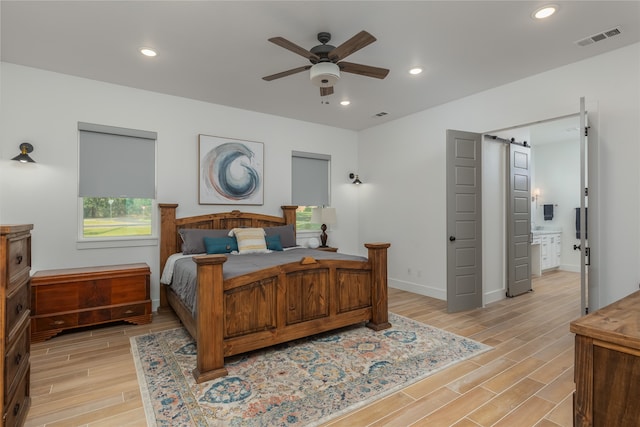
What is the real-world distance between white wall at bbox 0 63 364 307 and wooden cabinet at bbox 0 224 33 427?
1.86 m

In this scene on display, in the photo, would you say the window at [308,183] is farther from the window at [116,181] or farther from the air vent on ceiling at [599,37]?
the air vent on ceiling at [599,37]

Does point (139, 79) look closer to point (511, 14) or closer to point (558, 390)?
point (511, 14)

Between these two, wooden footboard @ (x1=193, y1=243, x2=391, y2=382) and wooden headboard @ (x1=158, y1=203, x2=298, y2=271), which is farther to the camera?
wooden headboard @ (x1=158, y1=203, x2=298, y2=271)

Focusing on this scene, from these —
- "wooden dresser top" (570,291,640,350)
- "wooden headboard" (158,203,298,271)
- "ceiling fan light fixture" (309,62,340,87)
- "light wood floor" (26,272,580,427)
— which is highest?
"ceiling fan light fixture" (309,62,340,87)

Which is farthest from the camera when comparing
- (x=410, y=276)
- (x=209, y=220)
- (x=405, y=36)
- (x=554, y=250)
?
(x=554, y=250)

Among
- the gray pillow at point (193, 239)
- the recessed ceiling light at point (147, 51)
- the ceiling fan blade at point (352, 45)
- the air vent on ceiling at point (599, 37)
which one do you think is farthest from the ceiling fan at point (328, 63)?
the gray pillow at point (193, 239)

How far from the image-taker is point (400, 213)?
5398 millimetres

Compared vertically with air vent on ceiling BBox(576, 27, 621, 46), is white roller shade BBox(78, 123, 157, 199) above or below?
below

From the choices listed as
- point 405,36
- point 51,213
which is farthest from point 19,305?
point 405,36

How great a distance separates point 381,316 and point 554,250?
17.9 ft

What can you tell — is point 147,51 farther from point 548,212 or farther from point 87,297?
point 548,212

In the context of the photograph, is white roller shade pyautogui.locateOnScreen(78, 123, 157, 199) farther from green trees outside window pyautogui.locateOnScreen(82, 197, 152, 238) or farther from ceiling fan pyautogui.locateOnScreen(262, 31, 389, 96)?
ceiling fan pyautogui.locateOnScreen(262, 31, 389, 96)

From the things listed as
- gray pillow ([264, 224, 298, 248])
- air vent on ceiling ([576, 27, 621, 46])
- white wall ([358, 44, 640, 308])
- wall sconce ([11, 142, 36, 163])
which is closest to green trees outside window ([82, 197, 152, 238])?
wall sconce ([11, 142, 36, 163])

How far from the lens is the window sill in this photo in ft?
12.5
